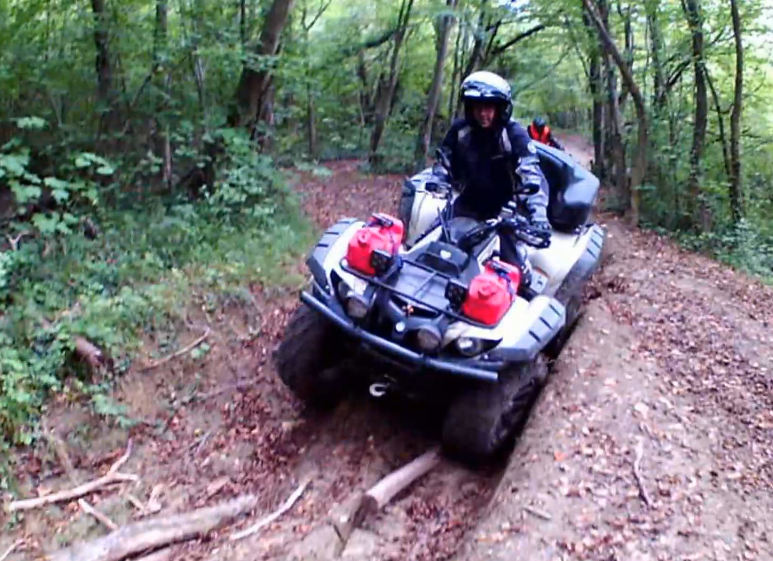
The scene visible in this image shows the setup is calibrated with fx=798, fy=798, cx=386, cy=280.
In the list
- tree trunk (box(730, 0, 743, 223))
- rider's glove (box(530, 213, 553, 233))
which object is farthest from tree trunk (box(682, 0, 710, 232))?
rider's glove (box(530, 213, 553, 233))

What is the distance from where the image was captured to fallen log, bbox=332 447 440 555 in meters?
4.21

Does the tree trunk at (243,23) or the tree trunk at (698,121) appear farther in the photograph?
the tree trunk at (698,121)

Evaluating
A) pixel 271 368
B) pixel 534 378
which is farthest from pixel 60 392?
pixel 534 378

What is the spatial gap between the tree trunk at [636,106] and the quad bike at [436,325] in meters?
5.33

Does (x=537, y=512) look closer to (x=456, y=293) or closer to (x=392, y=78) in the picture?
(x=456, y=293)

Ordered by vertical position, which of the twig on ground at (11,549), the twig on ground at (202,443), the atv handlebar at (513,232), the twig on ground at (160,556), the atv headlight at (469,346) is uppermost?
the atv handlebar at (513,232)

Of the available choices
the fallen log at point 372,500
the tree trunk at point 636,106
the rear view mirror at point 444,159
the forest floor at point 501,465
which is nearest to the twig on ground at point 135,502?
the forest floor at point 501,465

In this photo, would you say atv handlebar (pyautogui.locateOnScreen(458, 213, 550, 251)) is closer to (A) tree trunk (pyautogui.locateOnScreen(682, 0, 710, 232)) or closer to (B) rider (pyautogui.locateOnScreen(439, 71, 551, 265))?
(B) rider (pyautogui.locateOnScreen(439, 71, 551, 265))

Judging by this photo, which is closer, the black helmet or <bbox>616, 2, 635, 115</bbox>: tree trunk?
the black helmet

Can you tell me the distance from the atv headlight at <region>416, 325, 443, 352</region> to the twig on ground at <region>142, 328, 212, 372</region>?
243 centimetres

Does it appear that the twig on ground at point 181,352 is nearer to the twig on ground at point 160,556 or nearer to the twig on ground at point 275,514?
the twig on ground at point 275,514

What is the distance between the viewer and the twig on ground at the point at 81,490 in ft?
14.8

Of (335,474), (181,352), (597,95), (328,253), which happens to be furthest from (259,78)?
(597,95)

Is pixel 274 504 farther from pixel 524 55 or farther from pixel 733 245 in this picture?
pixel 524 55
